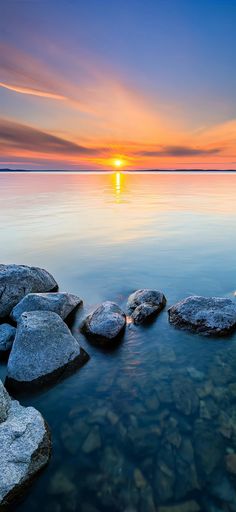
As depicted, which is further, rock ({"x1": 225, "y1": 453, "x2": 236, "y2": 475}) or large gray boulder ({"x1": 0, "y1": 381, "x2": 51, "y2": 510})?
rock ({"x1": 225, "y1": 453, "x2": 236, "y2": 475})

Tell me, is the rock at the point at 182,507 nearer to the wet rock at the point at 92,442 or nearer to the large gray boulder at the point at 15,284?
the wet rock at the point at 92,442

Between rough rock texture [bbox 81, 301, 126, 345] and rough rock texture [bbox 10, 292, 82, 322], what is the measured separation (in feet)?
2.96

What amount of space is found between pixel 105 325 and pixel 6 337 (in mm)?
2856

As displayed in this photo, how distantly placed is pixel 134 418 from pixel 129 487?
139 cm

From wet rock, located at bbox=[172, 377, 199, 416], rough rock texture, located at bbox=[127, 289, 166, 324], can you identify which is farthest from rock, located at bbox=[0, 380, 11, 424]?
rough rock texture, located at bbox=[127, 289, 166, 324]

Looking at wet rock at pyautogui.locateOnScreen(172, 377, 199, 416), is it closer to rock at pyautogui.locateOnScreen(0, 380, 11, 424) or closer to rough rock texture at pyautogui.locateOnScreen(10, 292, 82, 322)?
rock at pyautogui.locateOnScreen(0, 380, 11, 424)

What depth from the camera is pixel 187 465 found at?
17.7ft

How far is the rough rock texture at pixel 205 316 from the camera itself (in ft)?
30.6

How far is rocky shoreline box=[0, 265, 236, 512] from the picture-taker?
5.10 m

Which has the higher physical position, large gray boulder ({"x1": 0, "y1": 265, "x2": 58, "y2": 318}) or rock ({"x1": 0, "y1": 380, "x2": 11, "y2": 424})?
large gray boulder ({"x1": 0, "y1": 265, "x2": 58, "y2": 318})

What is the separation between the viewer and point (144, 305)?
10.4 metres

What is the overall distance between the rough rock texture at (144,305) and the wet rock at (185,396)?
2.93 meters

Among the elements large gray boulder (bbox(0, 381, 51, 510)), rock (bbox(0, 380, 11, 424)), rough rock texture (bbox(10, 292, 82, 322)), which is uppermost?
rough rock texture (bbox(10, 292, 82, 322))

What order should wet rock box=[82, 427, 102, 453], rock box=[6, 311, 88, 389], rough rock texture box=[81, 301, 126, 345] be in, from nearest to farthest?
wet rock box=[82, 427, 102, 453], rock box=[6, 311, 88, 389], rough rock texture box=[81, 301, 126, 345]
